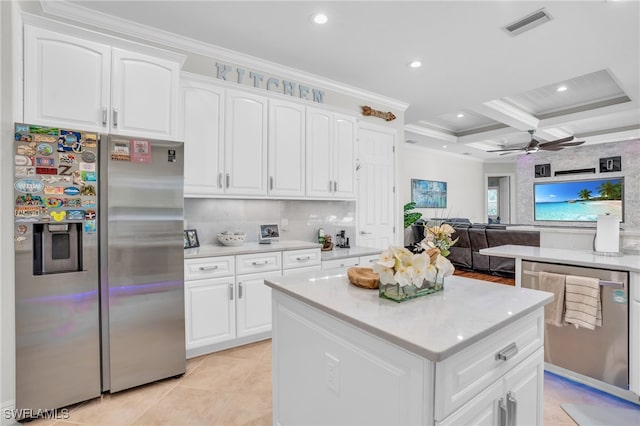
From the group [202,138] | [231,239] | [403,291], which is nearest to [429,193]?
[231,239]

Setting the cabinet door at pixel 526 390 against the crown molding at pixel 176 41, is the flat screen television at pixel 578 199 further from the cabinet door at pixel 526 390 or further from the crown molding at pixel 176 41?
the cabinet door at pixel 526 390

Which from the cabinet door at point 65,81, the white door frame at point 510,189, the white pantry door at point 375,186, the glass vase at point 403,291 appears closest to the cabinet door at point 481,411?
the glass vase at point 403,291

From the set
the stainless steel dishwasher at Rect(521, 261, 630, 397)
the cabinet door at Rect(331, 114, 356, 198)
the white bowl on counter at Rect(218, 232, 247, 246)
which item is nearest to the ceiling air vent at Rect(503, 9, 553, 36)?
the cabinet door at Rect(331, 114, 356, 198)

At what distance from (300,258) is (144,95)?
6.50 ft

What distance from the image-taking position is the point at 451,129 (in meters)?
7.29

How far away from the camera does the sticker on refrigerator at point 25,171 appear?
1.94 metres

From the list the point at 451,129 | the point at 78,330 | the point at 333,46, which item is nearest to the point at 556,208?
the point at 451,129

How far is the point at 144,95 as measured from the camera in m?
2.45

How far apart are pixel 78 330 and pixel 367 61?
3.45 m

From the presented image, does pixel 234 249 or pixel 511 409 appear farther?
pixel 234 249

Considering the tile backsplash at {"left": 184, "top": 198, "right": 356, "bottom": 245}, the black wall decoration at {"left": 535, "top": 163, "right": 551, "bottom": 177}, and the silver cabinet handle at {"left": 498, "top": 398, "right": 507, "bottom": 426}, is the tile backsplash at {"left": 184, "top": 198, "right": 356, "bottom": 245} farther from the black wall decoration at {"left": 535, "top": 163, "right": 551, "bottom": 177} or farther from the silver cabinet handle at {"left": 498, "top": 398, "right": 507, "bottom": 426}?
the black wall decoration at {"left": 535, "top": 163, "right": 551, "bottom": 177}

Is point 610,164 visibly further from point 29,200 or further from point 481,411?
point 29,200

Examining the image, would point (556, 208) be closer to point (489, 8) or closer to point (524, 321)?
point (489, 8)

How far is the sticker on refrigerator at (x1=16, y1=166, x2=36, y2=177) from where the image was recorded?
194 centimetres
